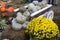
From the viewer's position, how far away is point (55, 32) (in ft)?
11.0

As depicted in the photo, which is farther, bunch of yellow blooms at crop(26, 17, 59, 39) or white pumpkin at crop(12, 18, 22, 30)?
white pumpkin at crop(12, 18, 22, 30)

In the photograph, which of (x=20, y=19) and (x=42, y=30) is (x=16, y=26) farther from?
(x=42, y=30)

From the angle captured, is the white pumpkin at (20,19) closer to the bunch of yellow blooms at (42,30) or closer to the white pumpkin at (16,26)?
the white pumpkin at (16,26)

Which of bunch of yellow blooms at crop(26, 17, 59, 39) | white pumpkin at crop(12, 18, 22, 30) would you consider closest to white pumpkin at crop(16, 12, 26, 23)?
white pumpkin at crop(12, 18, 22, 30)

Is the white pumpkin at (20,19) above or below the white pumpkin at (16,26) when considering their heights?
above

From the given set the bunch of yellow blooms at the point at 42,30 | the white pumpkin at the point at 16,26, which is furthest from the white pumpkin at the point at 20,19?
the bunch of yellow blooms at the point at 42,30

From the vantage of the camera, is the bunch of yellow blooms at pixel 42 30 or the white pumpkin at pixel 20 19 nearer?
the bunch of yellow blooms at pixel 42 30

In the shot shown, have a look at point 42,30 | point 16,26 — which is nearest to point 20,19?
point 16,26

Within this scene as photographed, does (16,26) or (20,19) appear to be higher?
(20,19)

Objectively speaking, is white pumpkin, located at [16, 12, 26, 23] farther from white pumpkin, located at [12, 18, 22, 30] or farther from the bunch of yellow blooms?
the bunch of yellow blooms

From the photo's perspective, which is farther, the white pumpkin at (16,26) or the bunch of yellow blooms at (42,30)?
the white pumpkin at (16,26)

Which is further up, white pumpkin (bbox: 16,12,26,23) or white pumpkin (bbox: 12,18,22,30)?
white pumpkin (bbox: 16,12,26,23)

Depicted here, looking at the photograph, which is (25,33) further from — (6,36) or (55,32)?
(55,32)

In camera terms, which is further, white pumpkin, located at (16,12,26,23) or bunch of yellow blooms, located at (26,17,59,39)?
white pumpkin, located at (16,12,26,23)
